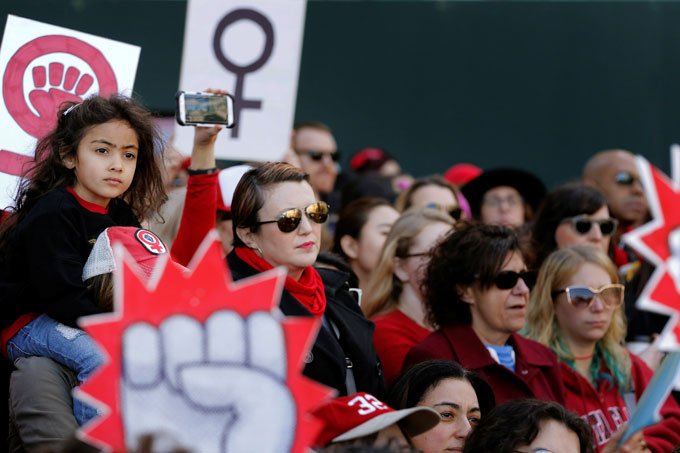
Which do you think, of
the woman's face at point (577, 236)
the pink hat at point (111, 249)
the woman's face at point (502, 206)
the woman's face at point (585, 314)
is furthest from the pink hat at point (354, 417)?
the woman's face at point (502, 206)

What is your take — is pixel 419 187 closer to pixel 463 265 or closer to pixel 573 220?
pixel 573 220

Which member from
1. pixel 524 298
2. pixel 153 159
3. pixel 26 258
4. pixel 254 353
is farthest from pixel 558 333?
pixel 254 353

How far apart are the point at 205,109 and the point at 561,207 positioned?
99.1 inches

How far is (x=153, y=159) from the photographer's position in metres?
4.32

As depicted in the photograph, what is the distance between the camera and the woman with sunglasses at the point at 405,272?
5480 mm

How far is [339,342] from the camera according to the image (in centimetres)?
445

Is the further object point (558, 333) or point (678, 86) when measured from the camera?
point (678, 86)

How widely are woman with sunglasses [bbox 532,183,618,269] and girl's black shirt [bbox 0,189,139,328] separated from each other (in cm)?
304

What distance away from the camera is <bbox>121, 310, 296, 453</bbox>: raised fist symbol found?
8.83ft

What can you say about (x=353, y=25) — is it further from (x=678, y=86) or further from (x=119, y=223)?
(x=119, y=223)

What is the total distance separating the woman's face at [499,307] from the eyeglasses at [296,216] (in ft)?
3.40

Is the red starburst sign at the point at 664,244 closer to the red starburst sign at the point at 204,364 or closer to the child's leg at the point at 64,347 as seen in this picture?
the red starburst sign at the point at 204,364

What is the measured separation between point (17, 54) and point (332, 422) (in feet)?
6.93

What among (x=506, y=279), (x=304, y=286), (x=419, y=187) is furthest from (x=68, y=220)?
(x=419, y=187)
